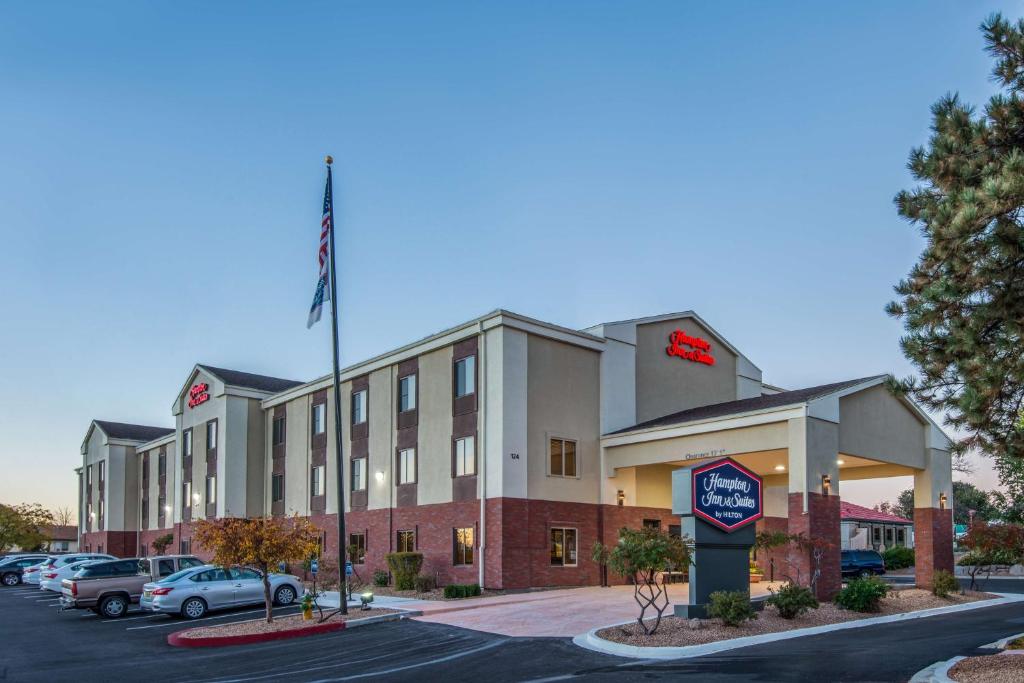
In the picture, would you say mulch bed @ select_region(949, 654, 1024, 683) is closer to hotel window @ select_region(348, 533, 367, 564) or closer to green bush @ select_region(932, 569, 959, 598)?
green bush @ select_region(932, 569, 959, 598)

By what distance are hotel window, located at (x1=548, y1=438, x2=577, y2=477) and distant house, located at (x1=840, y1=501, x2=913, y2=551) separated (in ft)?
108

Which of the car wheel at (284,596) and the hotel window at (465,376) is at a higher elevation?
the hotel window at (465,376)

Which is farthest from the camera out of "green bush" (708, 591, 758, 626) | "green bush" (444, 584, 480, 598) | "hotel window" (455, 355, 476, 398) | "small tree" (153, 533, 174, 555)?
"small tree" (153, 533, 174, 555)

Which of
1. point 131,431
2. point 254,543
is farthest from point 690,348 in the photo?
point 131,431

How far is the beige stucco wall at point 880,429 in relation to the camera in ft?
93.5

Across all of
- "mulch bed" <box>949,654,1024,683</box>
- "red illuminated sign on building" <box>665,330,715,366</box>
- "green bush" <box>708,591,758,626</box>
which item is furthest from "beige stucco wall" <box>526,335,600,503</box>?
"mulch bed" <box>949,654,1024,683</box>

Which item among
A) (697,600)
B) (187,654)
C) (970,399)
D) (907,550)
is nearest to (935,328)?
(970,399)

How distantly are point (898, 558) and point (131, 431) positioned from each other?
53.1 meters

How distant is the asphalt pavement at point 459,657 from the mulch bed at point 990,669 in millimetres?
727

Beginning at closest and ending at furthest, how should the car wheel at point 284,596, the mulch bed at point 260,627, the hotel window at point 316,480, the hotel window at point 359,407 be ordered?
1. the mulch bed at point 260,627
2. the car wheel at point 284,596
3. the hotel window at point 359,407
4. the hotel window at point 316,480

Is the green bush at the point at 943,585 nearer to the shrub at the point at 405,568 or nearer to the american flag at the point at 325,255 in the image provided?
the shrub at the point at 405,568

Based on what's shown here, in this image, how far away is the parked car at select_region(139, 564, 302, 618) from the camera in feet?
84.1

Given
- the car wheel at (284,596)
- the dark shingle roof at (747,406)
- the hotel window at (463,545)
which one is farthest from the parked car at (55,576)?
the dark shingle roof at (747,406)

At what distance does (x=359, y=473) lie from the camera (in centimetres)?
3959
